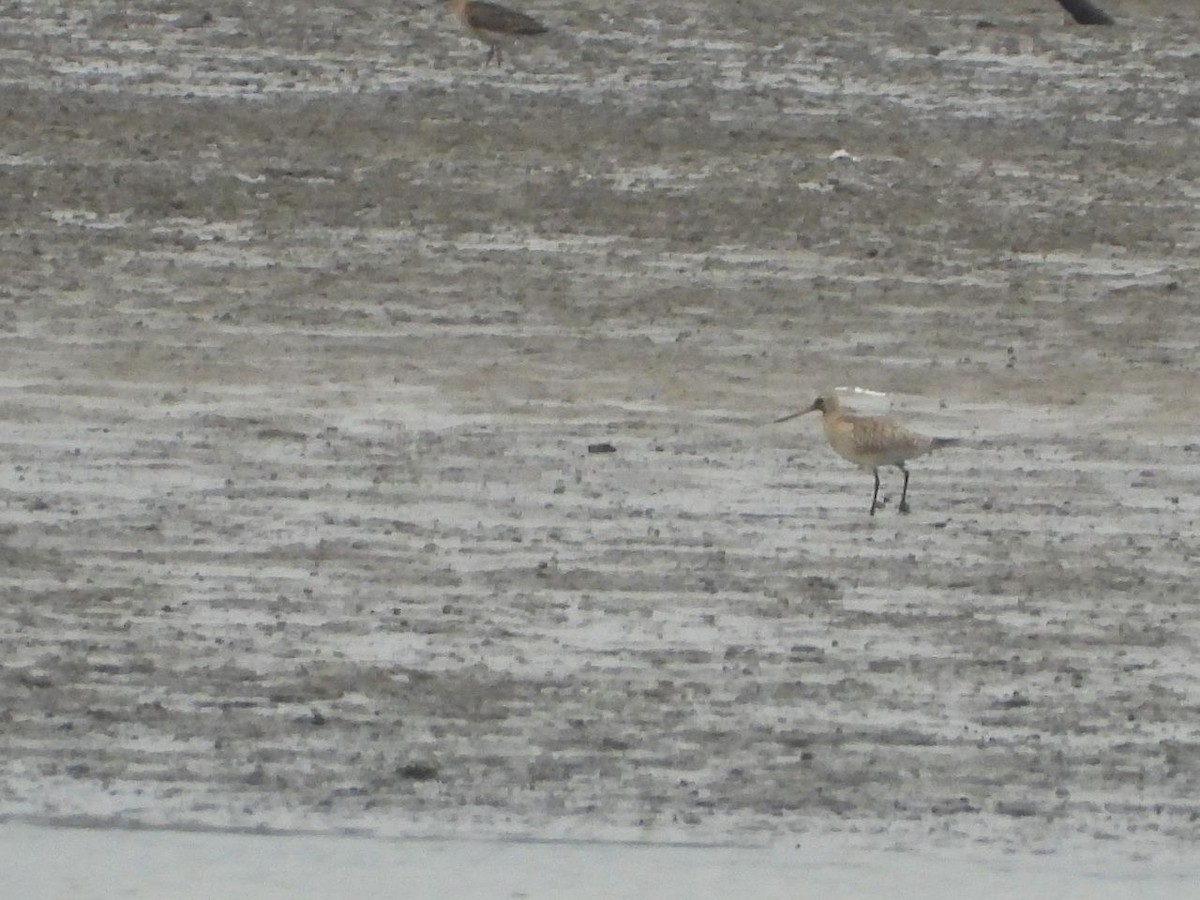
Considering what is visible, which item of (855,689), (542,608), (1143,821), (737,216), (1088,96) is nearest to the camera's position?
(1143,821)

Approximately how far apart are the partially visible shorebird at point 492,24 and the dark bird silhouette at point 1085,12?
12.1 feet

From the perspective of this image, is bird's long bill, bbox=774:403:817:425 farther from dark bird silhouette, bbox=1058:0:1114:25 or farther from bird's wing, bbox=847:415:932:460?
dark bird silhouette, bbox=1058:0:1114:25

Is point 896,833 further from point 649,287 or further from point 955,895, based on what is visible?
point 649,287

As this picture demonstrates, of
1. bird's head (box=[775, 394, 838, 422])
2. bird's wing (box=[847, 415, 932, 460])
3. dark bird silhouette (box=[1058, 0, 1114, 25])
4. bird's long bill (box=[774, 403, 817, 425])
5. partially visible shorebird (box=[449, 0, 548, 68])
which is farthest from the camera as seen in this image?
dark bird silhouette (box=[1058, 0, 1114, 25])

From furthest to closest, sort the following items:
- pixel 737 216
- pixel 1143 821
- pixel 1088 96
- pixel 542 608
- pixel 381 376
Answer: pixel 1088 96 < pixel 737 216 < pixel 381 376 < pixel 542 608 < pixel 1143 821

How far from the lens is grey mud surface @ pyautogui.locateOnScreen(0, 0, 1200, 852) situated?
7.12m

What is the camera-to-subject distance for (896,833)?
6.71 m

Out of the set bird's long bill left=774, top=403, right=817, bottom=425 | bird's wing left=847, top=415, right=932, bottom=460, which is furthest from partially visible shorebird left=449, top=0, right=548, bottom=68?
bird's wing left=847, top=415, right=932, bottom=460

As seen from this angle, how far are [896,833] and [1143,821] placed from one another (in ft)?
1.66

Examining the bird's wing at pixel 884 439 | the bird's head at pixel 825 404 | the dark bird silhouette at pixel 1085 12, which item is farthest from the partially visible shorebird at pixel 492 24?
the bird's wing at pixel 884 439

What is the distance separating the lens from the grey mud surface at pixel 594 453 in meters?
7.12

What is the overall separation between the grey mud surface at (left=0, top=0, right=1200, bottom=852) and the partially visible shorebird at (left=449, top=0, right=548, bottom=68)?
685 millimetres

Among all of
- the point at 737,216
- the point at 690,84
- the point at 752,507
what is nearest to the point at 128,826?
the point at 752,507

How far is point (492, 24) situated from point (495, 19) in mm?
89
